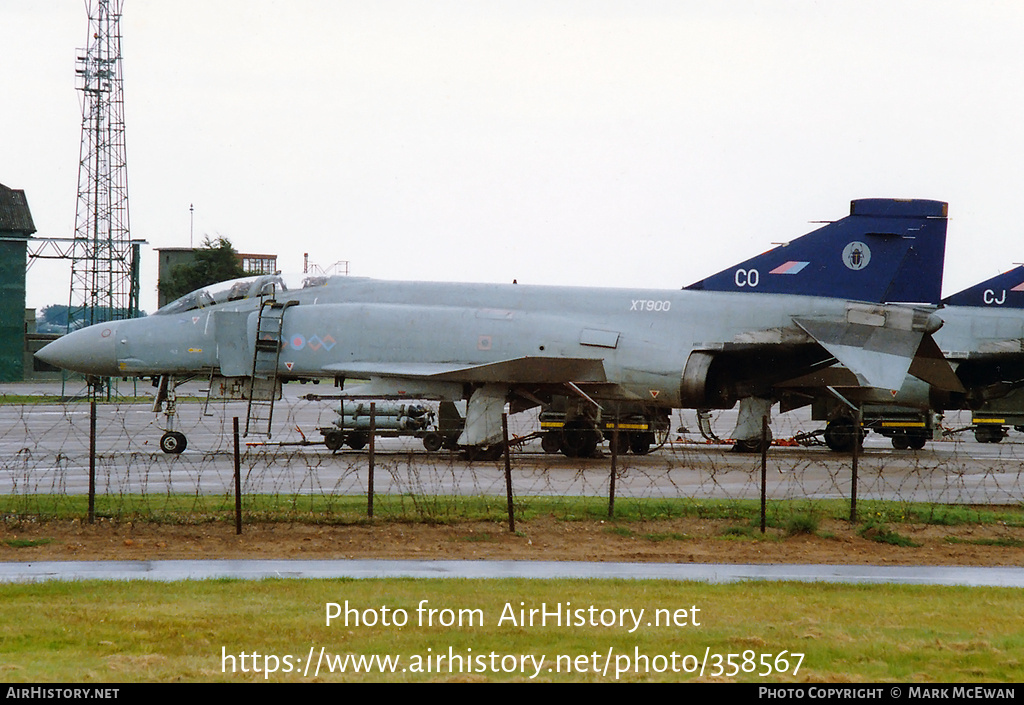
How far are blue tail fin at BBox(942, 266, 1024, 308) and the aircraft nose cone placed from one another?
76.4 feet

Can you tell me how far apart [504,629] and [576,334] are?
17044 mm

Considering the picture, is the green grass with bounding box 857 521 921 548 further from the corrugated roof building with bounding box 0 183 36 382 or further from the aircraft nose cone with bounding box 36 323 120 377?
the corrugated roof building with bounding box 0 183 36 382

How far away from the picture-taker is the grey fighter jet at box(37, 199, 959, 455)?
25469 millimetres

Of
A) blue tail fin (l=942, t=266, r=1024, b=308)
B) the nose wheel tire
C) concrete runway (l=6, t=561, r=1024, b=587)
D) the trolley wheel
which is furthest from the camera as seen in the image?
blue tail fin (l=942, t=266, r=1024, b=308)

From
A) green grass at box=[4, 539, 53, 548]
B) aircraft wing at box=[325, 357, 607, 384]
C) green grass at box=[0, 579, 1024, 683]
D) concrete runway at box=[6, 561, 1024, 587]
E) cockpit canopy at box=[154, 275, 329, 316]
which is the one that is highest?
cockpit canopy at box=[154, 275, 329, 316]

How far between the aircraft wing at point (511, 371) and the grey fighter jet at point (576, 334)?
34 millimetres

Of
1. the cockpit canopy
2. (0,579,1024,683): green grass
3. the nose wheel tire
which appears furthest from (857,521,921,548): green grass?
the cockpit canopy

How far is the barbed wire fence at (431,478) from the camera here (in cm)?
1692

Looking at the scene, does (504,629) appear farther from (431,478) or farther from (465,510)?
(431,478)

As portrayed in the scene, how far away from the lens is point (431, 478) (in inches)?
834

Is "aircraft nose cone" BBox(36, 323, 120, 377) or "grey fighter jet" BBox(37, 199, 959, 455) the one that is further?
"aircraft nose cone" BBox(36, 323, 120, 377)

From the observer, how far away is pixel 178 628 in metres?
9.15
